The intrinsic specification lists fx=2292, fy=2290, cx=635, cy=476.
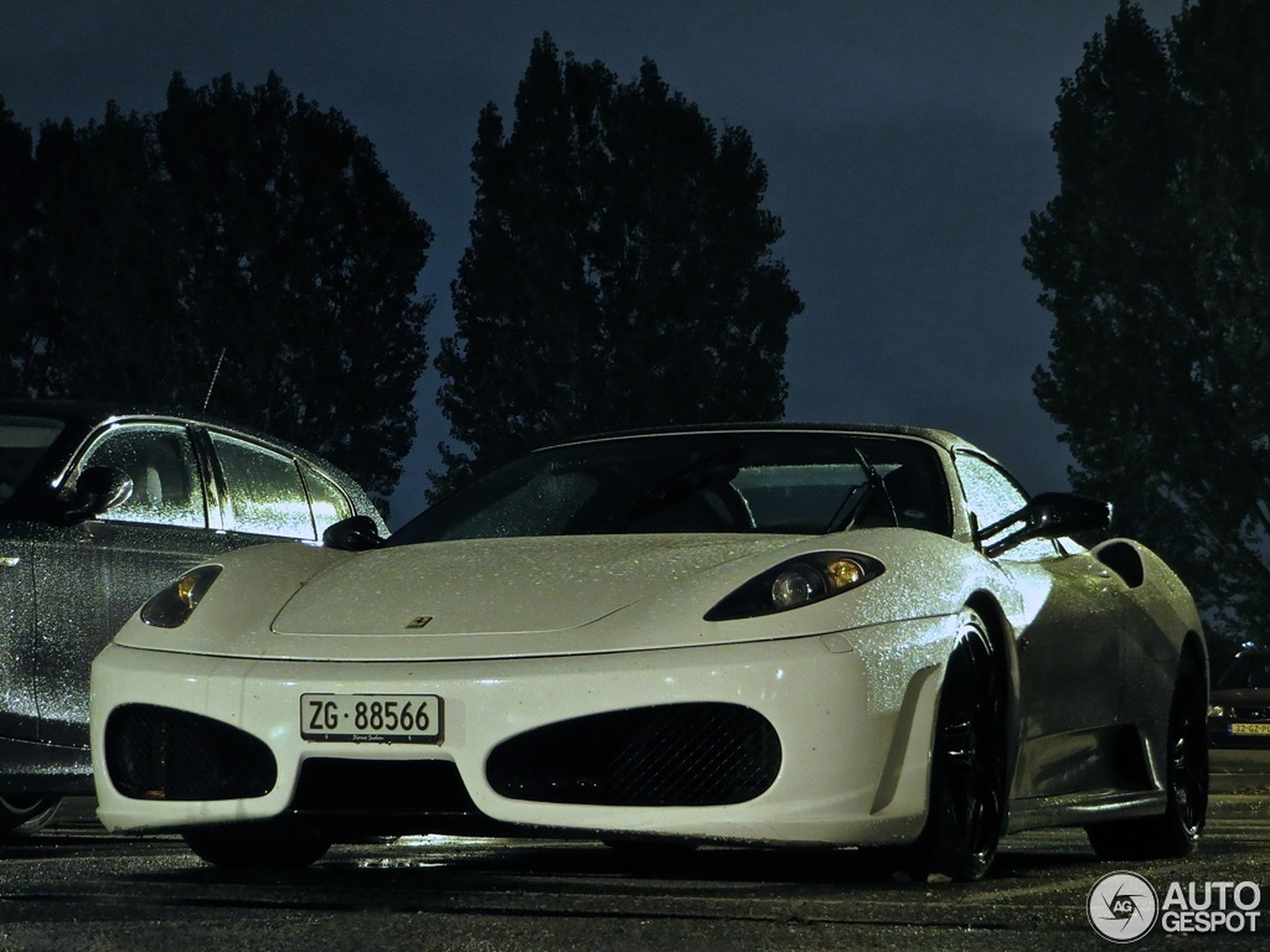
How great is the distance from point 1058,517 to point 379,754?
2215 mm

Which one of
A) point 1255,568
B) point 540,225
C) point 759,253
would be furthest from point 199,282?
point 1255,568

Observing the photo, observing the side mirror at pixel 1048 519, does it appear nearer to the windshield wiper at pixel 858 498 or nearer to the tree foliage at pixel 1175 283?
the windshield wiper at pixel 858 498

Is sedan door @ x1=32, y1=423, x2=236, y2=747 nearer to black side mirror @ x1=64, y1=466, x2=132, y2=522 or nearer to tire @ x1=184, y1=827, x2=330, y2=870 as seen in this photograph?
black side mirror @ x1=64, y1=466, x2=132, y2=522

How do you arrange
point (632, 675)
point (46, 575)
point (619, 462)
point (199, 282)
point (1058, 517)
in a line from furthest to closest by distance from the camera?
point (199, 282), point (46, 575), point (619, 462), point (1058, 517), point (632, 675)

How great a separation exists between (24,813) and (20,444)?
1335mm

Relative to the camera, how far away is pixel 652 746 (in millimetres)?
5152

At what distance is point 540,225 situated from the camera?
47.2 meters

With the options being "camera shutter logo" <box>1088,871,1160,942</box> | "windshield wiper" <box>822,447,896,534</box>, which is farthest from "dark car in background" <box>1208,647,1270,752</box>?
"camera shutter logo" <box>1088,871,1160,942</box>

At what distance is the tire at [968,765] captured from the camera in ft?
18.0

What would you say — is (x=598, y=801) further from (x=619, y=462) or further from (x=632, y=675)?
(x=619, y=462)

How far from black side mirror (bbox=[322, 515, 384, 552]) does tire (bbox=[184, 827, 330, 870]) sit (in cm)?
85

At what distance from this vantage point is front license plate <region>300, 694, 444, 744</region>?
5191 millimetres

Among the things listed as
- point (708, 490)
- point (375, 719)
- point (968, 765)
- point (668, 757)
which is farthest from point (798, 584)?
point (708, 490)
